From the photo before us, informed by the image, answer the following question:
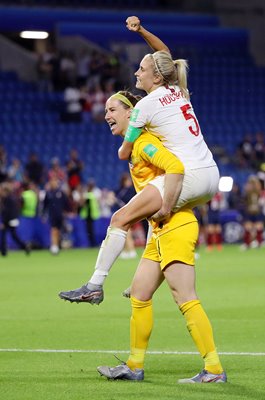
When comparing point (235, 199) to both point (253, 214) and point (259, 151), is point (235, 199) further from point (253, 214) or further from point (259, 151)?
point (259, 151)

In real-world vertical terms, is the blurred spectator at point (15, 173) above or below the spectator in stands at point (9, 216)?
above

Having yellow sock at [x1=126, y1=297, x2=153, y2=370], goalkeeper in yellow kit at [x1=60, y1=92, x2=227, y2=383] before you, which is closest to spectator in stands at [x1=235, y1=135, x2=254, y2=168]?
goalkeeper in yellow kit at [x1=60, y1=92, x2=227, y2=383]

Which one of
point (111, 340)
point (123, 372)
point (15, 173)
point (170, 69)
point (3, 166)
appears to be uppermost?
point (170, 69)

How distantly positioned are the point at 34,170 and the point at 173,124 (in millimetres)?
26485

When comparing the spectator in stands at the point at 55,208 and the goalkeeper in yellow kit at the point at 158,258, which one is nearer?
the goalkeeper in yellow kit at the point at 158,258

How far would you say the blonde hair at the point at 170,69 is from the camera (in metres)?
8.41

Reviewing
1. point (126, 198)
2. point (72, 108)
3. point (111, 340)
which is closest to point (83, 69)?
point (72, 108)

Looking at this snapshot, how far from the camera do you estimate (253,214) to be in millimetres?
32688

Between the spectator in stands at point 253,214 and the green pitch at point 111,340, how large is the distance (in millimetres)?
10768

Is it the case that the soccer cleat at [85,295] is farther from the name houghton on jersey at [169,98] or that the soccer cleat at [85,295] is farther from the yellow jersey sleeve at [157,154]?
the name houghton on jersey at [169,98]

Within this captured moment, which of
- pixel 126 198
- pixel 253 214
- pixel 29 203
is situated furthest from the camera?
pixel 253 214

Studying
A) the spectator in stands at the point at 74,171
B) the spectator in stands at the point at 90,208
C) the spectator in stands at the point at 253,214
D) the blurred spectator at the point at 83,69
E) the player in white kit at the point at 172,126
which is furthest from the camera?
the blurred spectator at the point at 83,69

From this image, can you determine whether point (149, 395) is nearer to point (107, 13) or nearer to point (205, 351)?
point (205, 351)

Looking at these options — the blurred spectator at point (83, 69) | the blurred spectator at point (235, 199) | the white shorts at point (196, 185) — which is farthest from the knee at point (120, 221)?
the blurred spectator at point (83, 69)
